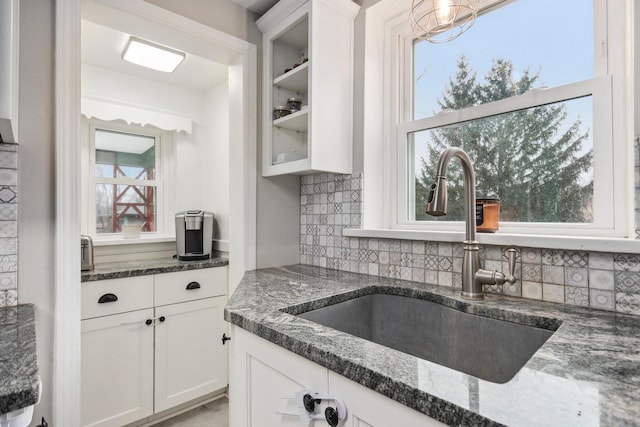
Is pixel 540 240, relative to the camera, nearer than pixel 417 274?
Yes

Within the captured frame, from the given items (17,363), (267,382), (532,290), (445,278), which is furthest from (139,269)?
(532,290)

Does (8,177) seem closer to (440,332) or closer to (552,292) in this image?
(440,332)

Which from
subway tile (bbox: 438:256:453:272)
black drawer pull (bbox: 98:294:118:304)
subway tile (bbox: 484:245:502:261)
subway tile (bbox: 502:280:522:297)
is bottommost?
black drawer pull (bbox: 98:294:118:304)

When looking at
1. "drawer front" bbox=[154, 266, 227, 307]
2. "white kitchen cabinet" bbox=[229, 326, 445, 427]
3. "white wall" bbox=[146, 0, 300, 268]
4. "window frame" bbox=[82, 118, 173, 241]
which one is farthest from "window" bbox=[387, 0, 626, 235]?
"window frame" bbox=[82, 118, 173, 241]

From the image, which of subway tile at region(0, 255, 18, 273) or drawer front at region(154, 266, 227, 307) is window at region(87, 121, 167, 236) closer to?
drawer front at region(154, 266, 227, 307)

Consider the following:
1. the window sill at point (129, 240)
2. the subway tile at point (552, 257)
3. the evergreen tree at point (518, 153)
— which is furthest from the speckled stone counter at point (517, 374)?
the window sill at point (129, 240)

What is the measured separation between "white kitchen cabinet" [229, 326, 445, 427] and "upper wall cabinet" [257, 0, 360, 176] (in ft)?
2.75

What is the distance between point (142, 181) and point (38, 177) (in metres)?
1.44

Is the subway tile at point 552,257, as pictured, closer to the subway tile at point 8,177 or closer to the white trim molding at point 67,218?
the white trim molding at point 67,218

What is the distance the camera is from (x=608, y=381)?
532 millimetres

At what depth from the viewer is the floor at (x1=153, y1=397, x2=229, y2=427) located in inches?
75.1

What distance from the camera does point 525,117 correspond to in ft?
4.08

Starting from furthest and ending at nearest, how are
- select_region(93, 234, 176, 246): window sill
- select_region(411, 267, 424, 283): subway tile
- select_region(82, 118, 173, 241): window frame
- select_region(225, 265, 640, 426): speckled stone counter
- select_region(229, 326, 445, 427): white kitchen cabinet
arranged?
1. select_region(82, 118, 173, 241): window frame
2. select_region(93, 234, 176, 246): window sill
3. select_region(411, 267, 424, 283): subway tile
4. select_region(229, 326, 445, 427): white kitchen cabinet
5. select_region(225, 265, 640, 426): speckled stone counter

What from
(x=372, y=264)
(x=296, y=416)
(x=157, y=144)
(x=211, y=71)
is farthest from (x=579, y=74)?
(x=157, y=144)
